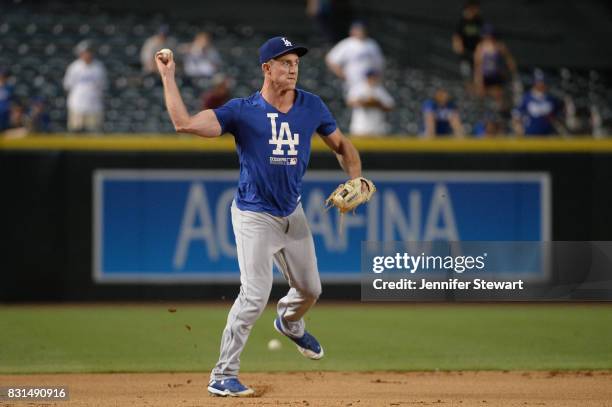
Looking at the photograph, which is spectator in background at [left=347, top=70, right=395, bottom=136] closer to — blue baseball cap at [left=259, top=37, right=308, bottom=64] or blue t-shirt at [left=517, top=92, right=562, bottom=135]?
blue t-shirt at [left=517, top=92, right=562, bottom=135]

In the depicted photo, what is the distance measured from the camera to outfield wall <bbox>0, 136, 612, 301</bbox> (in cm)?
1338

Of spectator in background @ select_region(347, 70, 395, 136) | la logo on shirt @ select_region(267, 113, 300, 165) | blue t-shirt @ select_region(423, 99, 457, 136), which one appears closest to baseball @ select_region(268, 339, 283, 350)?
la logo on shirt @ select_region(267, 113, 300, 165)

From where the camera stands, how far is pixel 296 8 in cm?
2286

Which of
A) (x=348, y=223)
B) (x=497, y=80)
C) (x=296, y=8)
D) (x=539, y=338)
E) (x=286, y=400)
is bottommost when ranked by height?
(x=286, y=400)

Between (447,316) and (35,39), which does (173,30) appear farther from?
(447,316)

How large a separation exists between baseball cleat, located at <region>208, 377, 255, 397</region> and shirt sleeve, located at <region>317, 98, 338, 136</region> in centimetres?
168

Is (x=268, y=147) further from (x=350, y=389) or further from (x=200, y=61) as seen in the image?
(x=200, y=61)

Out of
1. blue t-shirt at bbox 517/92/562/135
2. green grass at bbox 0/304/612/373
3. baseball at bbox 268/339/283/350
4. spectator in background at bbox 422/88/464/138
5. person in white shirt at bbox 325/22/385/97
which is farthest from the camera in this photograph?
person in white shirt at bbox 325/22/385/97

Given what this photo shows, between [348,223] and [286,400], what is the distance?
6.87 meters

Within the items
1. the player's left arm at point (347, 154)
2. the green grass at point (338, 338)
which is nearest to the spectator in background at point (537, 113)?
the green grass at point (338, 338)

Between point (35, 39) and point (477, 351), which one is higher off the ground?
point (35, 39)

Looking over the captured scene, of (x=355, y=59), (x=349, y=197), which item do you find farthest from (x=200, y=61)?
(x=349, y=197)

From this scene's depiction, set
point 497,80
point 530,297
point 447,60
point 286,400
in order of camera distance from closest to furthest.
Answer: point 286,400
point 530,297
point 497,80
point 447,60

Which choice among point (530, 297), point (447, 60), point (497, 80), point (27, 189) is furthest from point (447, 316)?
point (447, 60)
